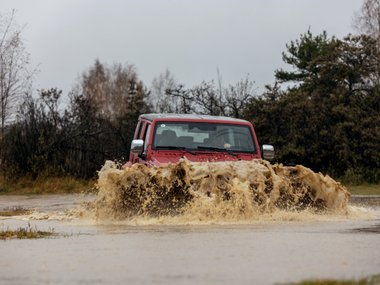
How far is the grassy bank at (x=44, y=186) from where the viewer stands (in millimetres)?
27234

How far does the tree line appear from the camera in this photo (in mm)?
29859

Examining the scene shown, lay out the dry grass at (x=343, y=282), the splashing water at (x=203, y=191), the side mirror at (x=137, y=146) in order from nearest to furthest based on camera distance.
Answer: the dry grass at (x=343, y=282)
the splashing water at (x=203, y=191)
the side mirror at (x=137, y=146)

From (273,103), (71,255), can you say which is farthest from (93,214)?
(273,103)

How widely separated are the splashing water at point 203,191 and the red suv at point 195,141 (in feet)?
4.77

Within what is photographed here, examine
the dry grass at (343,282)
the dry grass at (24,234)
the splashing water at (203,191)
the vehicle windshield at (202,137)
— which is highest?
the vehicle windshield at (202,137)

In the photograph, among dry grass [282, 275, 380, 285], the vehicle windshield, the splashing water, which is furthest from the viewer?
the vehicle windshield

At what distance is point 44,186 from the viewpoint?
2769 cm

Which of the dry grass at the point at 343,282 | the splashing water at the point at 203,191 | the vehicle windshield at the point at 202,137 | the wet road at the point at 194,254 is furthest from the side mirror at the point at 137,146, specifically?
the dry grass at the point at 343,282

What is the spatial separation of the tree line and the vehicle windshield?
46.8 feet

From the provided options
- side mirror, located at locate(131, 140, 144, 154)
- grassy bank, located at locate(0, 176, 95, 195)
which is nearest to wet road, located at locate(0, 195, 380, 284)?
side mirror, located at locate(131, 140, 144, 154)

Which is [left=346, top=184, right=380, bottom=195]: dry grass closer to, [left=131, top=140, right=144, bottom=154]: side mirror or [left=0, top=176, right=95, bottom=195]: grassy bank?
[left=0, top=176, right=95, bottom=195]: grassy bank

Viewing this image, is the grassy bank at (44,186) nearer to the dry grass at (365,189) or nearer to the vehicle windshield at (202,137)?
the dry grass at (365,189)

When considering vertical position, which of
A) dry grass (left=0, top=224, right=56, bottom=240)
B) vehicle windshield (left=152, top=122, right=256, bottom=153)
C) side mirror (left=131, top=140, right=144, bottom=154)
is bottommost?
dry grass (left=0, top=224, right=56, bottom=240)

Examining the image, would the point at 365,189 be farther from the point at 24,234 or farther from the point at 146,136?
the point at 24,234
